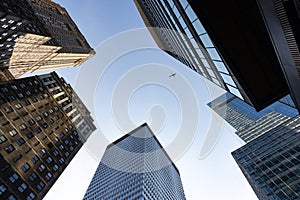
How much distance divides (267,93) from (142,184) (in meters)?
87.0

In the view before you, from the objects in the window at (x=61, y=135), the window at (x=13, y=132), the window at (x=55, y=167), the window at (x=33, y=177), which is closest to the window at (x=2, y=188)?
the window at (x=33, y=177)

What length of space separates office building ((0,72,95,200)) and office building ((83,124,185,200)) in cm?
4211

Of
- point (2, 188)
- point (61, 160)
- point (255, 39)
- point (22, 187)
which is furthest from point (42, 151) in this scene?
point (255, 39)

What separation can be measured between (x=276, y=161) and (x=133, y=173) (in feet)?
265

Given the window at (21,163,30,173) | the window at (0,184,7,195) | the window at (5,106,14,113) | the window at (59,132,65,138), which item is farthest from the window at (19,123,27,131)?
the window at (0,184,7,195)

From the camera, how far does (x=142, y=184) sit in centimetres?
9956

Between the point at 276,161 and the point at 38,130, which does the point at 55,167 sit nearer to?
the point at 38,130

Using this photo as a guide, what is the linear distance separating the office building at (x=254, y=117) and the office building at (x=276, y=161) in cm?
1322

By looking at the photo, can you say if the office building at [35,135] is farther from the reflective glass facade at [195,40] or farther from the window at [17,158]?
the reflective glass facade at [195,40]

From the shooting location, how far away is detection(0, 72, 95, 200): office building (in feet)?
129

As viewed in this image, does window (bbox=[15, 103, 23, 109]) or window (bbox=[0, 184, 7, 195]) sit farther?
window (bbox=[15, 103, 23, 109])

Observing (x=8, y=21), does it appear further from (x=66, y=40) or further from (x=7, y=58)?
(x=66, y=40)

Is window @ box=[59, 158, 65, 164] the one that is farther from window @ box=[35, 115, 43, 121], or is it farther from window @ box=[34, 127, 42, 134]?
window @ box=[35, 115, 43, 121]

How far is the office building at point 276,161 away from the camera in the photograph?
150ft
